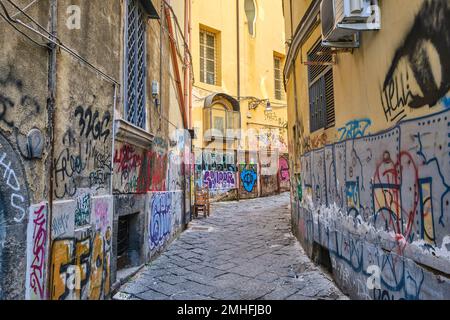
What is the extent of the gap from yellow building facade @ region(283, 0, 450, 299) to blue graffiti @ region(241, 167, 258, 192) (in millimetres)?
11204

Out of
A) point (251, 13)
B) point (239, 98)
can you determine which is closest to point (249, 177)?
point (239, 98)

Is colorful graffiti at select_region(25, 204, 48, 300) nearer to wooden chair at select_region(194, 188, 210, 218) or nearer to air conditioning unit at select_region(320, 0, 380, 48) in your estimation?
air conditioning unit at select_region(320, 0, 380, 48)

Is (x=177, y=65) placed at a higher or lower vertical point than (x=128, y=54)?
higher

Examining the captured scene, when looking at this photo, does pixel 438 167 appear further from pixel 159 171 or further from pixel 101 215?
pixel 159 171

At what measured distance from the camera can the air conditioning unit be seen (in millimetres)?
3299

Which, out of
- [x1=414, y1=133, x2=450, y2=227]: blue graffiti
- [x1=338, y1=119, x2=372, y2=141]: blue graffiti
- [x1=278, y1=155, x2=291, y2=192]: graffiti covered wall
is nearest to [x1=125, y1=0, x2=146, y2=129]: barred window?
[x1=338, y1=119, x2=372, y2=141]: blue graffiti

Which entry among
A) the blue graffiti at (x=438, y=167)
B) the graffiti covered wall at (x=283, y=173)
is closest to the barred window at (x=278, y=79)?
the graffiti covered wall at (x=283, y=173)

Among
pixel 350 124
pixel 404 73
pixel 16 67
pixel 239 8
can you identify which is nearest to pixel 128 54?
pixel 16 67

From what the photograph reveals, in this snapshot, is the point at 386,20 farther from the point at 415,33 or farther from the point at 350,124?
the point at 350,124

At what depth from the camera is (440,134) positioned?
96.3 inches

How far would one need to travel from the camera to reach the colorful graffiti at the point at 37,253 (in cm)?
260

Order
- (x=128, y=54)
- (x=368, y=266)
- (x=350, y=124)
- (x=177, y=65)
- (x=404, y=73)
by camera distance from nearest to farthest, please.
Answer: (x=404, y=73) < (x=368, y=266) < (x=350, y=124) < (x=128, y=54) < (x=177, y=65)
